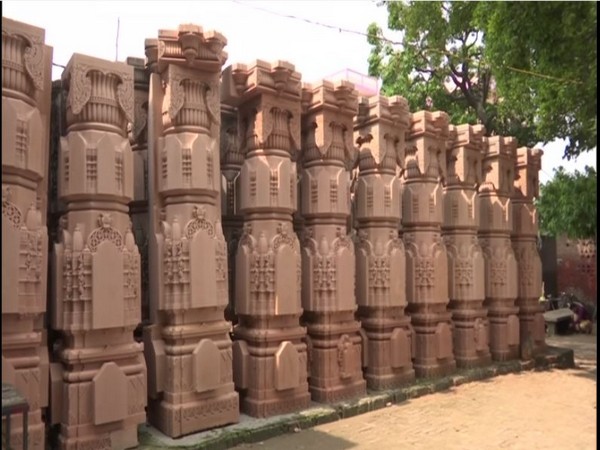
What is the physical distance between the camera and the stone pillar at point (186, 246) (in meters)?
4.62

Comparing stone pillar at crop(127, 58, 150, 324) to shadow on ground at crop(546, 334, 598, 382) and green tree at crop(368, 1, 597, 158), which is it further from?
shadow on ground at crop(546, 334, 598, 382)

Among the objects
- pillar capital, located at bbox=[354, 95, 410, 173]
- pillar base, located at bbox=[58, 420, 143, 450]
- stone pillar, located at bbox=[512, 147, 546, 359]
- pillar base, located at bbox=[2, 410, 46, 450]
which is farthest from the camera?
stone pillar, located at bbox=[512, 147, 546, 359]

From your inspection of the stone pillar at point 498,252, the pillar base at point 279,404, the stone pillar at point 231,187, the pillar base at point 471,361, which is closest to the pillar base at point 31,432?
the pillar base at point 279,404

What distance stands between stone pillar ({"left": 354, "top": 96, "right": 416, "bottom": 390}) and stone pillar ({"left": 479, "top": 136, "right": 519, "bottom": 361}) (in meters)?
2.18

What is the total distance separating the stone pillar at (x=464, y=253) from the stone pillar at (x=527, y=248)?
3.85 ft

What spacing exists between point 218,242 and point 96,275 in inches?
45.8

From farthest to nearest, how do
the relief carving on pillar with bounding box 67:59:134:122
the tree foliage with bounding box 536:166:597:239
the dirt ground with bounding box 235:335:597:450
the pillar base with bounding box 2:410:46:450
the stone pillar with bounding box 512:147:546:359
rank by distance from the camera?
the stone pillar with bounding box 512:147:546:359
the tree foliage with bounding box 536:166:597:239
the dirt ground with bounding box 235:335:597:450
the relief carving on pillar with bounding box 67:59:134:122
the pillar base with bounding box 2:410:46:450

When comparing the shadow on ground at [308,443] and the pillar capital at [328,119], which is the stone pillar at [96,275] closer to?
the shadow on ground at [308,443]

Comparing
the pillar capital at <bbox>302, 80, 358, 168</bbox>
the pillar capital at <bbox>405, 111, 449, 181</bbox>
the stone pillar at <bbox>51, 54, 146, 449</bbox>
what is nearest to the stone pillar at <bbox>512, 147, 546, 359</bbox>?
the pillar capital at <bbox>405, 111, 449, 181</bbox>

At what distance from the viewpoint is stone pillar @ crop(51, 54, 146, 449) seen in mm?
4105

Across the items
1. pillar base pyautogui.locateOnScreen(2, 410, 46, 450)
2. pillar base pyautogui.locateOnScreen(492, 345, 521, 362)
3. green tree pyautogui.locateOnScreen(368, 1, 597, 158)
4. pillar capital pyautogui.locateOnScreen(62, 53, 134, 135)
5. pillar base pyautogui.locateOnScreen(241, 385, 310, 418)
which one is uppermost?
green tree pyautogui.locateOnScreen(368, 1, 597, 158)

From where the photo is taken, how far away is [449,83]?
12.7m

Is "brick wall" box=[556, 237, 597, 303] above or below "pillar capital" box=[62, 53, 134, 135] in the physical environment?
below

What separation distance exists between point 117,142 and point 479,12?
4.43 meters
